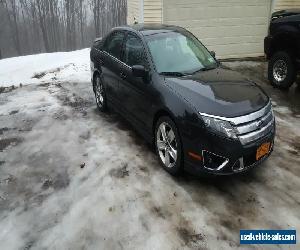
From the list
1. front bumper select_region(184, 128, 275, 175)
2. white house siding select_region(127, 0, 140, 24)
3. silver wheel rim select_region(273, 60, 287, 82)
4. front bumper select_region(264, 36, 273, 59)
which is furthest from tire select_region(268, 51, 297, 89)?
white house siding select_region(127, 0, 140, 24)

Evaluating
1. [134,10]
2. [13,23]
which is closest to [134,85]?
[134,10]

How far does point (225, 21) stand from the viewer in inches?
439

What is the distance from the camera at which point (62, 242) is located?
3576 millimetres

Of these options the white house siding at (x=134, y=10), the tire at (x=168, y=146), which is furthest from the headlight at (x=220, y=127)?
the white house siding at (x=134, y=10)

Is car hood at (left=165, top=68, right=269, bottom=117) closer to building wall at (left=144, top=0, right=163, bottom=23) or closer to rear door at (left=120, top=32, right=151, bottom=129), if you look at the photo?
rear door at (left=120, top=32, right=151, bottom=129)

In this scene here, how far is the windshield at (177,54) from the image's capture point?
5.04m

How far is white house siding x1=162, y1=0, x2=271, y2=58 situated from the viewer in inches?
422

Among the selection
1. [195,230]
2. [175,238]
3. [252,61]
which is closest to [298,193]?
[195,230]

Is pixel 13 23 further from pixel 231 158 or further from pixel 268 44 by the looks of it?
pixel 231 158

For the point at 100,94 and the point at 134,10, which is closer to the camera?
the point at 100,94

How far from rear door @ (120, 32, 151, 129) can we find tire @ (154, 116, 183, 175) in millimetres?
360

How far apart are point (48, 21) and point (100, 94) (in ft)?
210

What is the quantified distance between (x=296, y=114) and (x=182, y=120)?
3750 mm

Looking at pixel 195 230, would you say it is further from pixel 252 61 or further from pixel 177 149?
pixel 252 61
